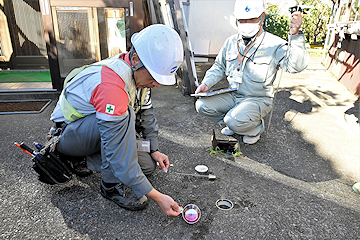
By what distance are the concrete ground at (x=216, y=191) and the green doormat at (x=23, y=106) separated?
0.22 metres

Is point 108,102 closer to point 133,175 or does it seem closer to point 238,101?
point 133,175

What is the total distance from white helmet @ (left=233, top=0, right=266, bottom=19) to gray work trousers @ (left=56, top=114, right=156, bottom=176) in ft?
6.38

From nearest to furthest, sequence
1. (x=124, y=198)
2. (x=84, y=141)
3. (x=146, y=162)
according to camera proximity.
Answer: (x=84, y=141) < (x=124, y=198) < (x=146, y=162)

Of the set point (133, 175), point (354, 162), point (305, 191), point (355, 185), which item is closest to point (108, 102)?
point (133, 175)

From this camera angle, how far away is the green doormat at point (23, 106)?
367cm

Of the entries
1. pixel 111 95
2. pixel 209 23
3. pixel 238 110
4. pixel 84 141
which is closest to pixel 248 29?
pixel 238 110

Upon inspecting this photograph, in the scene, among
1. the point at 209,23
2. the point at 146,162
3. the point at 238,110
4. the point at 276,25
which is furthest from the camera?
the point at 276,25

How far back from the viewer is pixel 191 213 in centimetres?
184

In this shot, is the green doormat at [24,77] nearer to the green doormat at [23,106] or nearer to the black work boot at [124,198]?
the green doormat at [23,106]

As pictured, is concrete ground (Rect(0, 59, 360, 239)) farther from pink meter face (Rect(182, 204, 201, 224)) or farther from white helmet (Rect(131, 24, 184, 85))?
white helmet (Rect(131, 24, 184, 85))

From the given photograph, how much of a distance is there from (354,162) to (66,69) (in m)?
4.43

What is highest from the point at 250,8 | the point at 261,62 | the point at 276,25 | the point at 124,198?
the point at 250,8

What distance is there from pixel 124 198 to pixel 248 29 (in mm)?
2186

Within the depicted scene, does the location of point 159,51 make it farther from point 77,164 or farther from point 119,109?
point 77,164
